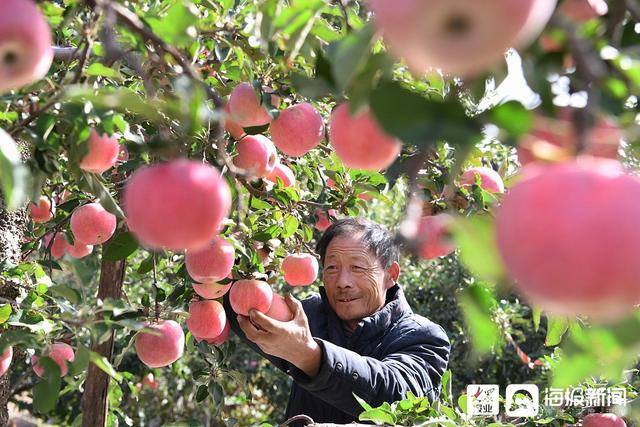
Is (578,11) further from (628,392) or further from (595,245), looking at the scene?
(628,392)

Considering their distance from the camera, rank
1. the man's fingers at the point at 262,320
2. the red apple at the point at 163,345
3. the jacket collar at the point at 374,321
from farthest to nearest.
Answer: the jacket collar at the point at 374,321, the man's fingers at the point at 262,320, the red apple at the point at 163,345

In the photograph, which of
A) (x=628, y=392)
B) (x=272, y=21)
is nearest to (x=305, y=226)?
(x=628, y=392)

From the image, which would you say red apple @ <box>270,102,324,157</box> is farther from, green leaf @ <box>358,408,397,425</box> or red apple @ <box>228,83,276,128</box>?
green leaf @ <box>358,408,397,425</box>

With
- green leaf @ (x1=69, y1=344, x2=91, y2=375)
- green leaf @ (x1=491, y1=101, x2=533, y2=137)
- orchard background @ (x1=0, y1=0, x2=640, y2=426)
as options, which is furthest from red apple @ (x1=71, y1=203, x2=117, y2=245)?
green leaf @ (x1=491, y1=101, x2=533, y2=137)

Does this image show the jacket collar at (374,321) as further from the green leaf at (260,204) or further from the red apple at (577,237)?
the red apple at (577,237)

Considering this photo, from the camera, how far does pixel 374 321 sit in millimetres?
2672

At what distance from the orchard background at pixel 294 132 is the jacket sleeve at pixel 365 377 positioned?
0.93ft

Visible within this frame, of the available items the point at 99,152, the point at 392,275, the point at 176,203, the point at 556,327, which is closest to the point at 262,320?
the point at 556,327

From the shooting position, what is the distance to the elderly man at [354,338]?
216 centimetres

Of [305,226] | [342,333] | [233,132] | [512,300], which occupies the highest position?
[233,132]

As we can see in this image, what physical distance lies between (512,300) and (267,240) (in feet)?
13.5

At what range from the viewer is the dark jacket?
2176 millimetres

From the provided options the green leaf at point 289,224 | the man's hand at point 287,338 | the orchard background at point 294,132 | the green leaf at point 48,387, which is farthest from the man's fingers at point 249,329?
the green leaf at point 48,387

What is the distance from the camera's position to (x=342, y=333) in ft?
9.07
